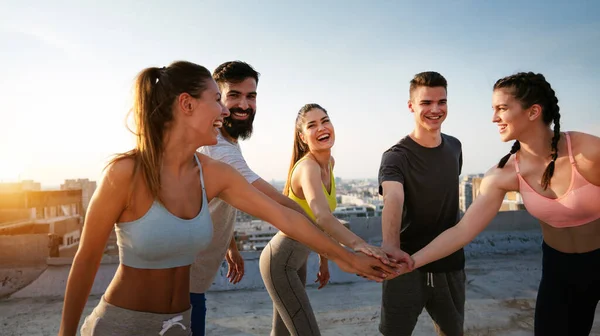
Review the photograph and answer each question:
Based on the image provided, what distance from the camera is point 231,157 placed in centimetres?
237

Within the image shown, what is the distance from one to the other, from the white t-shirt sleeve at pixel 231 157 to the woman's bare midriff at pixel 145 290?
2.61ft

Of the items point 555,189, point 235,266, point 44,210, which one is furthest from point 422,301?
point 44,210

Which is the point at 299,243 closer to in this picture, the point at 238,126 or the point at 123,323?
the point at 238,126

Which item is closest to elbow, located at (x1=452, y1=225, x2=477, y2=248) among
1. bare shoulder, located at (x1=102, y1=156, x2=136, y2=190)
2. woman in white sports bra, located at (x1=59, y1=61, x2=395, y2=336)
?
woman in white sports bra, located at (x1=59, y1=61, x2=395, y2=336)

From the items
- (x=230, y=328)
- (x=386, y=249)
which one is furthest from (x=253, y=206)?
(x=230, y=328)

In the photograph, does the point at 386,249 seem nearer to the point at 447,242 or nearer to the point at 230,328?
the point at 447,242

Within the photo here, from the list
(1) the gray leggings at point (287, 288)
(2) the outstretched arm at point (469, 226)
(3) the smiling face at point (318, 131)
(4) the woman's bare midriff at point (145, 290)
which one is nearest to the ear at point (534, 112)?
(2) the outstretched arm at point (469, 226)

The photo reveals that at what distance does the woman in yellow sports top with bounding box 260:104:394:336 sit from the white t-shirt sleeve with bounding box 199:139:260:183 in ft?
1.52

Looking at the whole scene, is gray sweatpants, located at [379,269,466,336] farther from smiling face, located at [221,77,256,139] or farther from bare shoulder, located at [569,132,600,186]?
smiling face, located at [221,77,256,139]

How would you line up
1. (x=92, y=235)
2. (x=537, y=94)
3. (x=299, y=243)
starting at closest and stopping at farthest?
(x=92, y=235), (x=537, y=94), (x=299, y=243)

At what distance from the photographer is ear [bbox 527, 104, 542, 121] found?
88.8 inches

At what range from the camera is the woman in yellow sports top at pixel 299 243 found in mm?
2445

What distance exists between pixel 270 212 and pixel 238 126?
0.85 meters

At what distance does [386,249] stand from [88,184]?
185 feet
